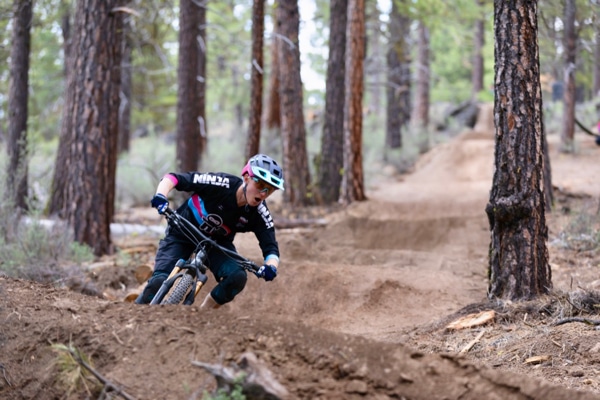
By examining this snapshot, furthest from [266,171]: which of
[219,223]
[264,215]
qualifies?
[219,223]

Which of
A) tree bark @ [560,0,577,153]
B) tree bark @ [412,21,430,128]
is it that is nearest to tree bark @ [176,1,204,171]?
tree bark @ [560,0,577,153]

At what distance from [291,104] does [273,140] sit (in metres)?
6.52

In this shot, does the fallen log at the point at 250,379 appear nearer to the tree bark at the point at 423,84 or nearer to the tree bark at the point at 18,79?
the tree bark at the point at 18,79

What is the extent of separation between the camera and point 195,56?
637 inches

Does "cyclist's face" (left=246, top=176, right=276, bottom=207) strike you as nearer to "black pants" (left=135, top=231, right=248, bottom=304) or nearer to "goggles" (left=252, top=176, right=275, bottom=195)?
"goggles" (left=252, top=176, right=275, bottom=195)

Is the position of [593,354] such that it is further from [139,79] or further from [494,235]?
[139,79]

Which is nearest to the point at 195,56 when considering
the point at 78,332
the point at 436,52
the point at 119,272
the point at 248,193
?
the point at 119,272

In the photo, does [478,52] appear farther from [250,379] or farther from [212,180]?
[250,379]

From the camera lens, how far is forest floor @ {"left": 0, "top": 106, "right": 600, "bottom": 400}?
385 cm

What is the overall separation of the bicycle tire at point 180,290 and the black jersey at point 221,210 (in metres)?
0.58

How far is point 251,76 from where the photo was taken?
15438 millimetres

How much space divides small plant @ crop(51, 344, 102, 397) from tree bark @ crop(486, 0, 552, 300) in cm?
449

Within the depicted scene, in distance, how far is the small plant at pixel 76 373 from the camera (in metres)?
4.00

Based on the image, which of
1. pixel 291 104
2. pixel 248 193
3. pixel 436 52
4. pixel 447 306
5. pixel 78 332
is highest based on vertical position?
pixel 436 52
